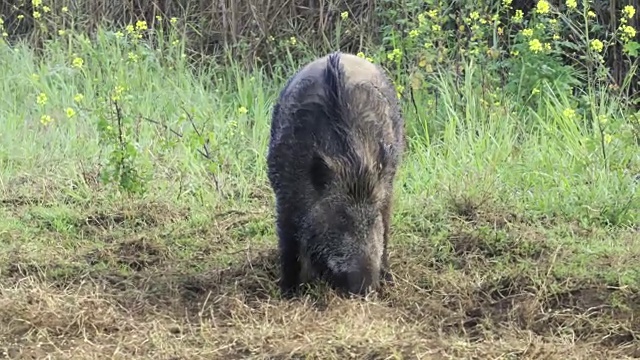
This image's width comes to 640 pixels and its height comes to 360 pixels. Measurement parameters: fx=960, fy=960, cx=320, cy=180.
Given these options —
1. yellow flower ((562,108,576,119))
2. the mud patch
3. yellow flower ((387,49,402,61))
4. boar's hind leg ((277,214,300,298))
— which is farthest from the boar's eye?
yellow flower ((387,49,402,61))

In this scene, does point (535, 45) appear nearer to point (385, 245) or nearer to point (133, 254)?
point (385, 245)

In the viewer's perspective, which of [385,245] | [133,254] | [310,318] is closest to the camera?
[310,318]

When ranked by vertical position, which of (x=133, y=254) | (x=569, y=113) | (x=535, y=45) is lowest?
(x=133, y=254)

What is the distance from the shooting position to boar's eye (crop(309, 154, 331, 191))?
177 inches

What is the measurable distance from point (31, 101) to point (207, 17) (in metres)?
1.95

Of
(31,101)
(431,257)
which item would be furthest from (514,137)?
(31,101)

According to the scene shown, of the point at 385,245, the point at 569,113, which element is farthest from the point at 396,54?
the point at 385,245

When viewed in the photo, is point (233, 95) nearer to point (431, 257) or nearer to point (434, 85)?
point (434, 85)

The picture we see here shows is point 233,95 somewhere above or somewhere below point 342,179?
below

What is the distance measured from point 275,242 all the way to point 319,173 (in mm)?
898

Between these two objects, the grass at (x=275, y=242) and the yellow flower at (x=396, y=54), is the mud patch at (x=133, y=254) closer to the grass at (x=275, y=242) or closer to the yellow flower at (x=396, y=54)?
the grass at (x=275, y=242)

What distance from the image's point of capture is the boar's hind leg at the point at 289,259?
4.68m

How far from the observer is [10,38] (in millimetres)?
10172

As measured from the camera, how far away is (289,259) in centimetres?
469
